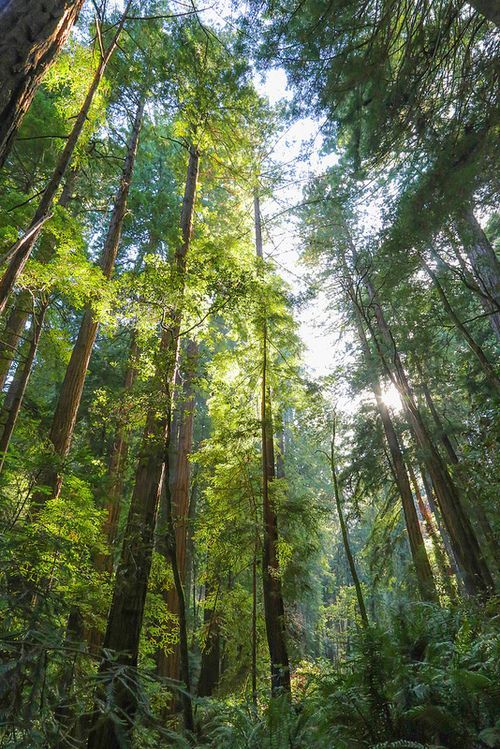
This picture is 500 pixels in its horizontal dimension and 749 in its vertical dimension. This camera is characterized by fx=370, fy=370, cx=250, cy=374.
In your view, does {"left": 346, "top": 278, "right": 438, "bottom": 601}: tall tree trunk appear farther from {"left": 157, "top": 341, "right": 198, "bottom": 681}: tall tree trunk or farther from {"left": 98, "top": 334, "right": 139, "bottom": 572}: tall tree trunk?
{"left": 98, "top": 334, "right": 139, "bottom": 572}: tall tree trunk

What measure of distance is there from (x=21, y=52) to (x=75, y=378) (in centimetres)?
519

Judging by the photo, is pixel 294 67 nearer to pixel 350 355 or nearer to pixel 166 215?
pixel 166 215

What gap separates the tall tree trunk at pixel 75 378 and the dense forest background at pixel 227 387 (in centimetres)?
5

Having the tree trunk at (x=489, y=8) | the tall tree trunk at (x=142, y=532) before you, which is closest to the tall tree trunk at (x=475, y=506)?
the tree trunk at (x=489, y=8)

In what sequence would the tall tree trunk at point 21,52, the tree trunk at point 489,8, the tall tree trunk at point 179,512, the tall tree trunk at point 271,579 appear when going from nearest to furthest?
the tall tree trunk at point 21,52 → the tree trunk at point 489,8 → the tall tree trunk at point 271,579 → the tall tree trunk at point 179,512

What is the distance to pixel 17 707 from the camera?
146 cm

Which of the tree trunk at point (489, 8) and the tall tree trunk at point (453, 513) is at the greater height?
the tree trunk at point (489, 8)

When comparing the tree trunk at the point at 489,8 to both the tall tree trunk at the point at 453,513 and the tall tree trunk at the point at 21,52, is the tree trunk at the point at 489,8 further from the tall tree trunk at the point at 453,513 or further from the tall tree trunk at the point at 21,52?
the tall tree trunk at the point at 21,52

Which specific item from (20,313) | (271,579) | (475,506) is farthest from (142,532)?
(475,506)

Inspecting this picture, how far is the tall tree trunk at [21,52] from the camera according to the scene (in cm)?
207

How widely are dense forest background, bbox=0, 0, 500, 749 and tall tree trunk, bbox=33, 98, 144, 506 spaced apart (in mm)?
45

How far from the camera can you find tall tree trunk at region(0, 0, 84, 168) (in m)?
2.07

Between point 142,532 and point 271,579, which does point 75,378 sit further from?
point 271,579

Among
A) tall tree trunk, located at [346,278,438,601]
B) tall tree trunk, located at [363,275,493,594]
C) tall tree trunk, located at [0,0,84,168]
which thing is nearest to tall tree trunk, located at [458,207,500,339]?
tall tree trunk, located at [363,275,493,594]
